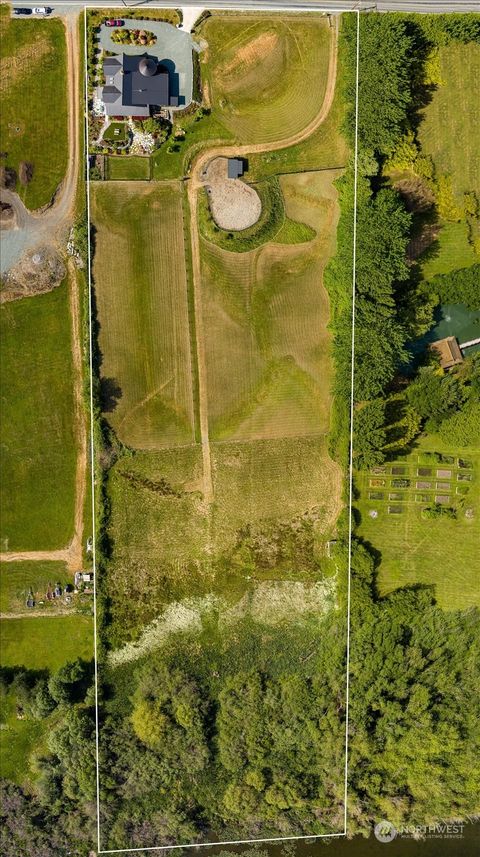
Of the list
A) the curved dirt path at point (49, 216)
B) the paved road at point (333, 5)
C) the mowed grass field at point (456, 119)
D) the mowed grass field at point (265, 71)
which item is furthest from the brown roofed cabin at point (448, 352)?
the curved dirt path at point (49, 216)

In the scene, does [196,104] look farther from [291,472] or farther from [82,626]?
[82,626]

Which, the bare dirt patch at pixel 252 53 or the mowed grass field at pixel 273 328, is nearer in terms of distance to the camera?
the bare dirt patch at pixel 252 53

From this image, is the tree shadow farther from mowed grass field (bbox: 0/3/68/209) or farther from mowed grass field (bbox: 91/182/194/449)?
mowed grass field (bbox: 0/3/68/209)

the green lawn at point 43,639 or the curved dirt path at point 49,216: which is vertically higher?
the curved dirt path at point 49,216

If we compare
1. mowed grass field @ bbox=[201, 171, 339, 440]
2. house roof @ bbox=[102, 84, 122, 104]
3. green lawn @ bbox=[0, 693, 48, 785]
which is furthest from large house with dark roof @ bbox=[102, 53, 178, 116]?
green lawn @ bbox=[0, 693, 48, 785]

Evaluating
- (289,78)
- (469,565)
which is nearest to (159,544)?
(469,565)

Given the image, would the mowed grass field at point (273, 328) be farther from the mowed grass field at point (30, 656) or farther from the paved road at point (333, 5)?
the mowed grass field at point (30, 656)
